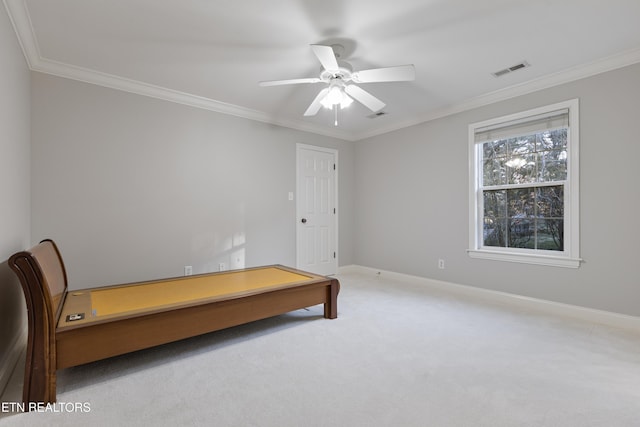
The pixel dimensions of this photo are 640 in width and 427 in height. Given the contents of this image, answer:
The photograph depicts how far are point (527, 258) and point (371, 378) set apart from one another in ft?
8.34

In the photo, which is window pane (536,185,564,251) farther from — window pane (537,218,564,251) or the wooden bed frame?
the wooden bed frame

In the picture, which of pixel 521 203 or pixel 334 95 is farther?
pixel 521 203

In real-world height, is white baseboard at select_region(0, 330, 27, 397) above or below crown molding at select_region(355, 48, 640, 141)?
below

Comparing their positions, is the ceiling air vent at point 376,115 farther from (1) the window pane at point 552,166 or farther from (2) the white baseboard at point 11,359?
(2) the white baseboard at point 11,359

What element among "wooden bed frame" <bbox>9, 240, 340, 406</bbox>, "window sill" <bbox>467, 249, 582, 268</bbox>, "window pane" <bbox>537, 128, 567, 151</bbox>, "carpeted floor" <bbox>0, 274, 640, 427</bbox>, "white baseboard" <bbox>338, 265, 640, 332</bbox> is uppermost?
"window pane" <bbox>537, 128, 567, 151</bbox>

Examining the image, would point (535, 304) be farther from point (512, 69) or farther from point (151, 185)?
point (151, 185)

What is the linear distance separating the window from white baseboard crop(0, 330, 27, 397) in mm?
4371

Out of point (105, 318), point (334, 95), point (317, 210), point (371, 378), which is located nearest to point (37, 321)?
point (105, 318)

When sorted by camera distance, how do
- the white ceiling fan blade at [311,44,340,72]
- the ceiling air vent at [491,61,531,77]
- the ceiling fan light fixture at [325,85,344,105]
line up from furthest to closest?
the ceiling air vent at [491,61,531,77], the ceiling fan light fixture at [325,85,344,105], the white ceiling fan blade at [311,44,340,72]

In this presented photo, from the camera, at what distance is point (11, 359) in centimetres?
205

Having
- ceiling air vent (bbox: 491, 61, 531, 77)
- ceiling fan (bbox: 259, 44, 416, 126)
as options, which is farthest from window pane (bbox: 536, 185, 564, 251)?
ceiling fan (bbox: 259, 44, 416, 126)

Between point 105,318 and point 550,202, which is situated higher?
point 550,202

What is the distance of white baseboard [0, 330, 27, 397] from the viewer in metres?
1.84

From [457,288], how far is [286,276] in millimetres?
2334
